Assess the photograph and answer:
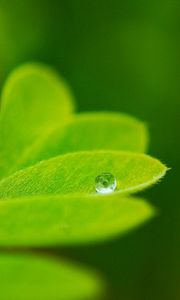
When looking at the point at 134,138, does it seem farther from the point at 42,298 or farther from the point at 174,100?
the point at 174,100

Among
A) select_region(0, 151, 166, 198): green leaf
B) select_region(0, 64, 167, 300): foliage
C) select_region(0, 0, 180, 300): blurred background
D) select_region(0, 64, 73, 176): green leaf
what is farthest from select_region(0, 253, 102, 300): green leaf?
select_region(0, 0, 180, 300): blurred background

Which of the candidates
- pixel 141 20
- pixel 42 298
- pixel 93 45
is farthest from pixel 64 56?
pixel 42 298

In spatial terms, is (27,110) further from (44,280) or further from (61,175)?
(44,280)

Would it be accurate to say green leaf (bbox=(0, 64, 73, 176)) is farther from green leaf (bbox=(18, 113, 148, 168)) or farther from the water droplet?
the water droplet

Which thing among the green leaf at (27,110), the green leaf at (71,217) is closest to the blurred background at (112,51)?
the green leaf at (27,110)

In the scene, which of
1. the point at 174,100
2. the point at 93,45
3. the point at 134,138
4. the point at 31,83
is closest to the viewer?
the point at 134,138

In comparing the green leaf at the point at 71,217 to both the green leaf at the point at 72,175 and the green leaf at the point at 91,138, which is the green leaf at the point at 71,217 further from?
the green leaf at the point at 91,138

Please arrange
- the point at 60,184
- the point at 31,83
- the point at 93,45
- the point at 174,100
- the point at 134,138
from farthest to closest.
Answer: the point at 93,45
the point at 174,100
the point at 31,83
the point at 134,138
the point at 60,184
